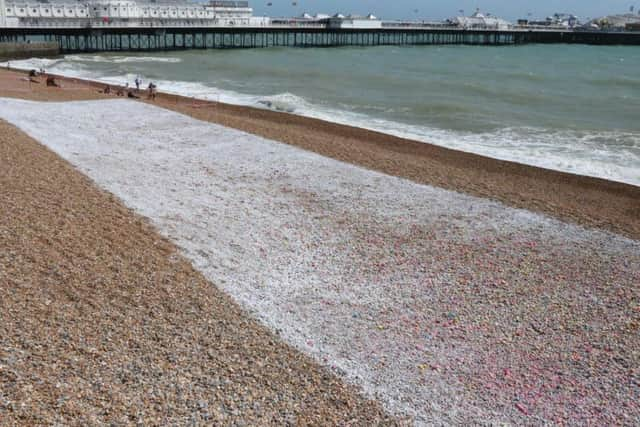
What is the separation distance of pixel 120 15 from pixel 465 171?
5411 centimetres

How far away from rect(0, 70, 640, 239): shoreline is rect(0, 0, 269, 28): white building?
36.3 m

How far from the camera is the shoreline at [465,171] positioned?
1202cm

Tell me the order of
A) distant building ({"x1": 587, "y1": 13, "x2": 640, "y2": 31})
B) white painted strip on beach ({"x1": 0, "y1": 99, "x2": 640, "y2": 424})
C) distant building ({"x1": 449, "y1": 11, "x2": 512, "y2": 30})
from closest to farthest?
white painted strip on beach ({"x1": 0, "y1": 99, "x2": 640, "y2": 424}) → distant building ({"x1": 449, "y1": 11, "x2": 512, "y2": 30}) → distant building ({"x1": 587, "y1": 13, "x2": 640, "y2": 31})

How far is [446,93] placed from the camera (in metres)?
32.8

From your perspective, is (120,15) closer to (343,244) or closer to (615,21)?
(343,244)

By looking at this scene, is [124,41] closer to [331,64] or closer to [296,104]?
[331,64]

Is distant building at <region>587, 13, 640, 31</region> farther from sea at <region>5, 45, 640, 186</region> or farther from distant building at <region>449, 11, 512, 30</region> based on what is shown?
sea at <region>5, 45, 640, 186</region>

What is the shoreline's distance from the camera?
12016 millimetres

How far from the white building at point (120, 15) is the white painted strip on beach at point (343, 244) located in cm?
4297

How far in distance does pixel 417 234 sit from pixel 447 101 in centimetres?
2078

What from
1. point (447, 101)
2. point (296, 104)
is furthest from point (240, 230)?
point (447, 101)

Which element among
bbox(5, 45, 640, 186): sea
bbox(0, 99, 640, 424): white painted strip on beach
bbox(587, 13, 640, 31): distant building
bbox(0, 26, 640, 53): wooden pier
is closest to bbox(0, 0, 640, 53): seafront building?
bbox(0, 26, 640, 53): wooden pier

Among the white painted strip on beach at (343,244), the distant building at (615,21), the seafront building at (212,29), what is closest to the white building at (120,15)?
the seafront building at (212,29)

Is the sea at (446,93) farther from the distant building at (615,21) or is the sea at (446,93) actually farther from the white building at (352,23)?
the distant building at (615,21)
